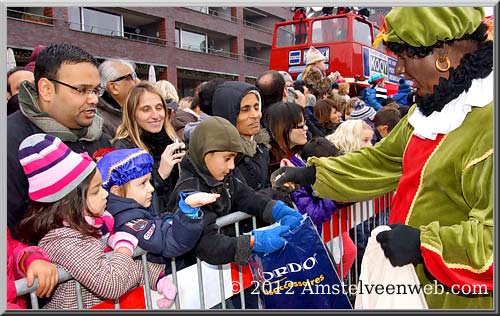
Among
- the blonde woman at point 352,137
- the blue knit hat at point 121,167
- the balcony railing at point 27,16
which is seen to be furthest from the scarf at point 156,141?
the blonde woman at point 352,137

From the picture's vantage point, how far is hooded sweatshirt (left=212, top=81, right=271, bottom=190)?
2654mm

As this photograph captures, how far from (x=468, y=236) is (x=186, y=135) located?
6.72 feet

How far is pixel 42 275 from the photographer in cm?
148

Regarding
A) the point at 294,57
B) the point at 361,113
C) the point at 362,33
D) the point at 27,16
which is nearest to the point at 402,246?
the point at 27,16

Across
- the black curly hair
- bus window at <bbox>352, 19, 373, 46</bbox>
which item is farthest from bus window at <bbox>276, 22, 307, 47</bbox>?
the black curly hair

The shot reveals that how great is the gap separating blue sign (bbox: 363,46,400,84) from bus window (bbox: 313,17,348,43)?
25.5 inches

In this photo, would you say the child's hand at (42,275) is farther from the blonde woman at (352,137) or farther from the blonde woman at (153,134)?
the blonde woman at (352,137)

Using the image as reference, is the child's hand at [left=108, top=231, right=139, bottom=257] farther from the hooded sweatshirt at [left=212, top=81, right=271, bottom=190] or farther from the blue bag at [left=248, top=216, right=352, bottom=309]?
the hooded sweatshirt at [left=212, top=81, right=271, bottom=190]

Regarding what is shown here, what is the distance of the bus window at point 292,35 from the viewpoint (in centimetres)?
959

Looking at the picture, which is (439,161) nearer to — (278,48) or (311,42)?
(311,42)

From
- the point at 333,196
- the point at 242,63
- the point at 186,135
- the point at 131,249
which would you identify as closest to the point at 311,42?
the point at 242,63

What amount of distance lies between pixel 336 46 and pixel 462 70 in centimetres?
780

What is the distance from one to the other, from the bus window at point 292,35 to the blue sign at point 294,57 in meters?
0.28

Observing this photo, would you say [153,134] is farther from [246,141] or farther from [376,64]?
[376,64]
